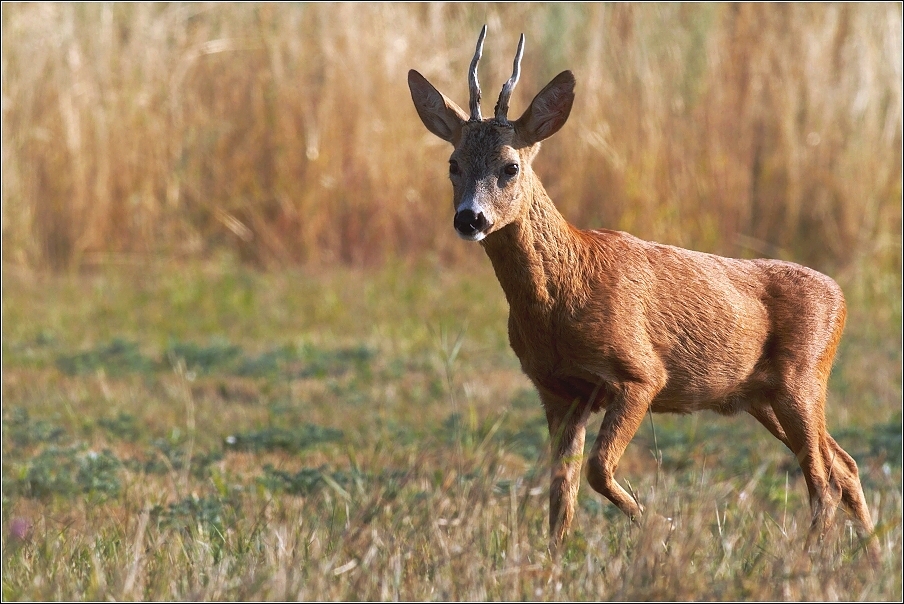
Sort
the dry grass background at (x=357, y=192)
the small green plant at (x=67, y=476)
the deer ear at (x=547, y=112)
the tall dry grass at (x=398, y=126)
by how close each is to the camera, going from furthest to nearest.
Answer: the tall dry grass at (x=398, y=126) → the dry grass background at (x=357, y=192) → the small green plant at (x=67, y=476) → the deer ear at (x=547, y=112)

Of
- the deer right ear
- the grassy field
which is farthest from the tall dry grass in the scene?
the deer right ear

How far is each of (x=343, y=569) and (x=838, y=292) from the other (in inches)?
98.3

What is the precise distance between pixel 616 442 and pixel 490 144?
107 centimetres

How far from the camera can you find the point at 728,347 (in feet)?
15.9

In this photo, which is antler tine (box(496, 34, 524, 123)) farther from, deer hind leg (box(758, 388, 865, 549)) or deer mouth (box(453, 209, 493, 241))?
deer hind leg (box(758, 388, 865, 549))

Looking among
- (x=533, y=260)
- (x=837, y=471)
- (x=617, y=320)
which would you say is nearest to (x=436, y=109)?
(x=533, y=260)

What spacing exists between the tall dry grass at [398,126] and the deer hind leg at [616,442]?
625cm

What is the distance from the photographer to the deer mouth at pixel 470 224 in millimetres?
4387

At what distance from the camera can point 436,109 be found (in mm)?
5008

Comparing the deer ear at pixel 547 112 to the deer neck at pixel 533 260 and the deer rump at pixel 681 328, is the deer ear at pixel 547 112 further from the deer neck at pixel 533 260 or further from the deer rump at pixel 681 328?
the deer rump at pixel 681 328

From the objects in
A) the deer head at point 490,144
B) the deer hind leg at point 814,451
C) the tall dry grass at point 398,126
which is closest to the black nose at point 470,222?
the deer head at point 490,144

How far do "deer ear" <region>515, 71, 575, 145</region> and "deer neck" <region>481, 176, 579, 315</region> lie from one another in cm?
25

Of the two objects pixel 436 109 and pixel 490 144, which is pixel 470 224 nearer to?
pixel 490 144

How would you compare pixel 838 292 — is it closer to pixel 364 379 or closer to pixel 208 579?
pixel 208 579
